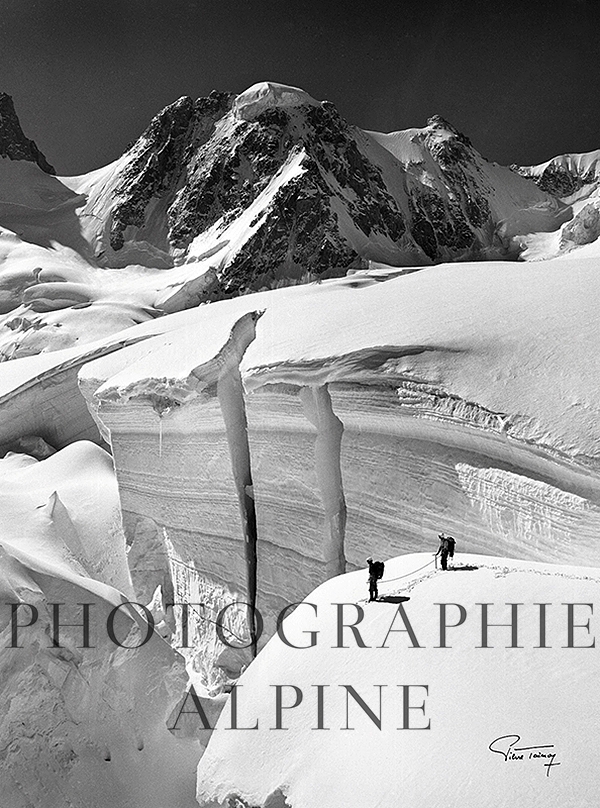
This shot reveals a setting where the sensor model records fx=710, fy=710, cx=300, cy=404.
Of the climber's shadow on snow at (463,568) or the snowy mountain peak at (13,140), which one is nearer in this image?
the climber's shadow on snow at (463,568)

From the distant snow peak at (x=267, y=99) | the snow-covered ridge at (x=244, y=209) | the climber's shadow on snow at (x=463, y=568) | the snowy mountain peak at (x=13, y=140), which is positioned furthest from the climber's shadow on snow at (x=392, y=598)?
the snowy mountain peak at (x=13, y=140)

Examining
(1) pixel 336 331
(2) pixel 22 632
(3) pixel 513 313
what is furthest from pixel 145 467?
(3) pixel 513 313

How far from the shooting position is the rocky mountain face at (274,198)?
3206cm

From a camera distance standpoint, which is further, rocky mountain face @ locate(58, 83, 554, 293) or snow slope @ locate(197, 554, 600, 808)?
rocky mountain face @ locate(58, 83, 554, 293)

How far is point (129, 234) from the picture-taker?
36656 millimetres

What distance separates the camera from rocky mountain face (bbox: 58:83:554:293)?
3206 cm

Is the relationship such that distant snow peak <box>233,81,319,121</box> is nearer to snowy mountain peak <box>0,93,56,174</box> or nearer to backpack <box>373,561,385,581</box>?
snowy mountain peak <box>0,93,56,174</box>

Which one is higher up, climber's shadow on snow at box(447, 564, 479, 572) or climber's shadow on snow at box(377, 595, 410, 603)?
climber's shadow on snow at box(447, 564, 479, 572)

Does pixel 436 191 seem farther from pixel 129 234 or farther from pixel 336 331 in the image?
pixel 336 331

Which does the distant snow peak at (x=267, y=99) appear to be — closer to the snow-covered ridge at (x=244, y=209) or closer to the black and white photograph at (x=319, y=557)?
the snow-covered ridge at (x=244, y=209)
